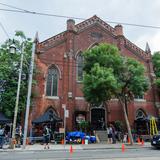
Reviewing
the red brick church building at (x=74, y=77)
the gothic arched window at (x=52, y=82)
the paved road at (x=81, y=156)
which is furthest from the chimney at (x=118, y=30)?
the paved road at (x=81, y=156)

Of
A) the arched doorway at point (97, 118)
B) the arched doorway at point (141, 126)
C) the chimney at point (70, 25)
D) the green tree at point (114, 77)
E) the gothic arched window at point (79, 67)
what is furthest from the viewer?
the chimney at point (70, 25)

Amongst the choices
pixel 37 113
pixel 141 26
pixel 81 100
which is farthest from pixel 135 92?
pixel 37 113

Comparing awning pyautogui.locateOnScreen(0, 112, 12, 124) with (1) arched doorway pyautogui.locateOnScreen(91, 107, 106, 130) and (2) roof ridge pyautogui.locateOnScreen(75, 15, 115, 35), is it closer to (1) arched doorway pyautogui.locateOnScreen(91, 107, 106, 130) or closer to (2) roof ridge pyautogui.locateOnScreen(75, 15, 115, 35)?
(1) arched doorway pyautogui.locateOnScreen(91, 107, 106, 130)

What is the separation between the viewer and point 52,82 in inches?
1017

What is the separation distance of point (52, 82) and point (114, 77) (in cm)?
908

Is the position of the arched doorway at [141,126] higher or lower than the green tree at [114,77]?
lower

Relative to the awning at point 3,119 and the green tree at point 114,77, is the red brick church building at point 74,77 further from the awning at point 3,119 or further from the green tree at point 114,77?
the green tree at point 114,77

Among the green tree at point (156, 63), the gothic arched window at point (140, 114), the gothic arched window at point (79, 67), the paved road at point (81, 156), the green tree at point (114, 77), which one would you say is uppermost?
the green tree at point (156, 63)

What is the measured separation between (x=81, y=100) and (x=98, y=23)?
37.4 feet

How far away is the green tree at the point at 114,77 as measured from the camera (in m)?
19.3

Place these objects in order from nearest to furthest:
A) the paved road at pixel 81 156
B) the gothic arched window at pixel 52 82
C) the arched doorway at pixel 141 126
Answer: the paved road at pixel 81 156 < the gothic arched window at pixel 52 82 < the arched doorway at pixel 141 126

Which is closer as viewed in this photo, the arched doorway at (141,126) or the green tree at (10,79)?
the green tree at (10,79)

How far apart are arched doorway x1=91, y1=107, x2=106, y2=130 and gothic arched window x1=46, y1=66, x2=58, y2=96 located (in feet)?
16.9

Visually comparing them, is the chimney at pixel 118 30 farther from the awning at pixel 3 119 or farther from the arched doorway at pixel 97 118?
the awning at pixel 3 119
